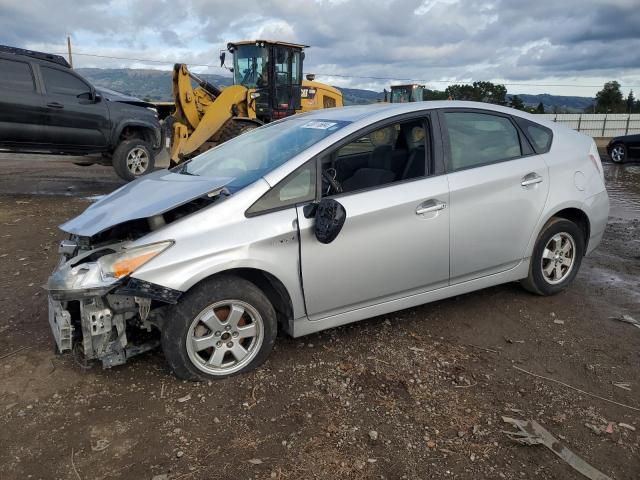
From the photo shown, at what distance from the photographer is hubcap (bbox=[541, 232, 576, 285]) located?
14.3ft

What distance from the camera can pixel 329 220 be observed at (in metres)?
3.16

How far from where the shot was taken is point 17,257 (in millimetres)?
5602

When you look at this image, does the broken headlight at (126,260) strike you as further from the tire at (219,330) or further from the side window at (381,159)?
the side window at (381,159)

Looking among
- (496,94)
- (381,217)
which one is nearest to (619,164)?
(381,217)

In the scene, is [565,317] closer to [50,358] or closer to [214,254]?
[214,254]

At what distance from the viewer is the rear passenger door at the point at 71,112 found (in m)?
8.75

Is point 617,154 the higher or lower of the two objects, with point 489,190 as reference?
lower

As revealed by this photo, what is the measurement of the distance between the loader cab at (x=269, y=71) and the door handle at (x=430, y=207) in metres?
9.30

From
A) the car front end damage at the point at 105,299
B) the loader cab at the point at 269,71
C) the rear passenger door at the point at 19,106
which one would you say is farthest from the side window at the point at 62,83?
the car front end damage at the point at 105,299

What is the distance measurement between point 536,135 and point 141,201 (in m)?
3.09

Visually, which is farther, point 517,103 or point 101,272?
point 517,103

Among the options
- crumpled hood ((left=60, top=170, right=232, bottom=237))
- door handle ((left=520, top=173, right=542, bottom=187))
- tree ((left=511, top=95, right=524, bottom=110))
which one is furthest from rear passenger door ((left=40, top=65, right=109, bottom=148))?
tree ((left=511, top=95, right=524, bottom=110))

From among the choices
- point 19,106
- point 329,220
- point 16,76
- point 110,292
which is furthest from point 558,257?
point 16,76

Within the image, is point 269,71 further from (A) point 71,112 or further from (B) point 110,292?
(B) point 110,292
